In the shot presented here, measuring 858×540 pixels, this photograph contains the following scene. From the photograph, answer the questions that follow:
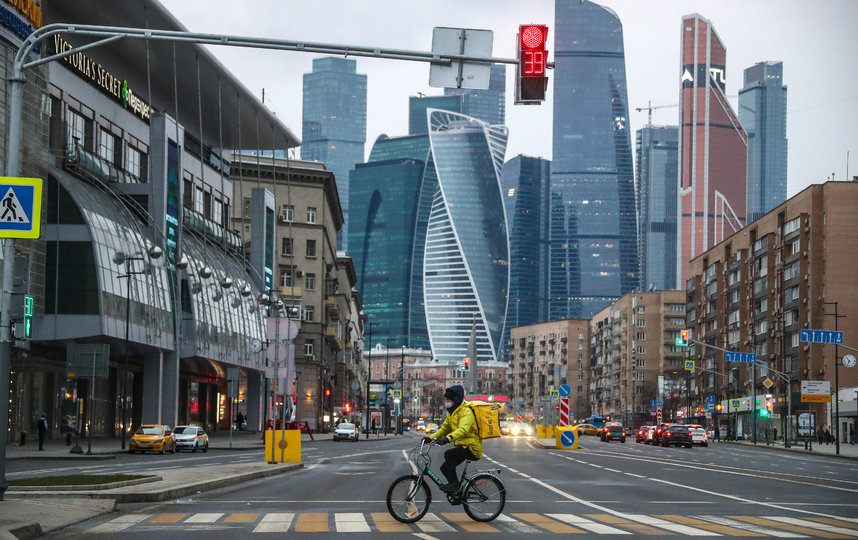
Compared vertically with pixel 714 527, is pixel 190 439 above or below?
below

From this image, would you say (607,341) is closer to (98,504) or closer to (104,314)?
(104,314)

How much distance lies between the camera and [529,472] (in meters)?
32.6

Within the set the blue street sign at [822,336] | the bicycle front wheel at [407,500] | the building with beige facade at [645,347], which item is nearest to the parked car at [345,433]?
the blue street sign at [822,336]

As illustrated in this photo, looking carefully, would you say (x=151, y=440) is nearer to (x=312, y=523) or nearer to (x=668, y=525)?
(x=312, y=523)

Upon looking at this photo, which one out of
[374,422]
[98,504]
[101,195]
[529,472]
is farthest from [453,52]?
[374,422]

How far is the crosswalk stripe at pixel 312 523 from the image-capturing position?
15.2 m

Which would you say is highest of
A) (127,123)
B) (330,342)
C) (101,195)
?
(127,123)

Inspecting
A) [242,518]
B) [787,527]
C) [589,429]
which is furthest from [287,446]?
[589,429]

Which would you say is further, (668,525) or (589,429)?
(589,429)

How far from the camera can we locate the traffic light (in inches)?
676

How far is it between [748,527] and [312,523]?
6125 millimetres

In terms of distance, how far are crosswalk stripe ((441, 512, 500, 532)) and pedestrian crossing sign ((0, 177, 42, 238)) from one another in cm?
762

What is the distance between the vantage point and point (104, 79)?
6669 cm

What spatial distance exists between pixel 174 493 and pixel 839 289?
9000 cm
